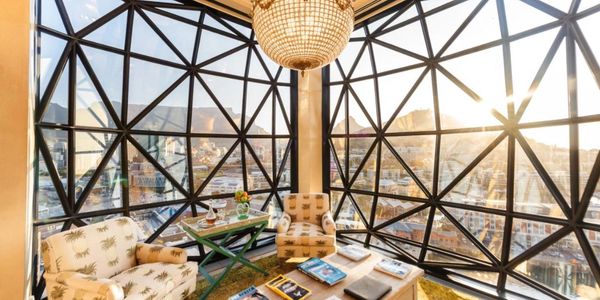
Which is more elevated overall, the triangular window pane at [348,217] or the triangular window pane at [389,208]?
the triangular window pane at [389,208]

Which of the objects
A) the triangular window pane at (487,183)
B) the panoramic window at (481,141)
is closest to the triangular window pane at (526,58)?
the panoramic window at (481,141)

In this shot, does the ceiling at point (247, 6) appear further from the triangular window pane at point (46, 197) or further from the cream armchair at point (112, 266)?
the cream armchair at point (112, 266)

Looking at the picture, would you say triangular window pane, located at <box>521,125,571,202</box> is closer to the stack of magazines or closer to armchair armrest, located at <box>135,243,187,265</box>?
the stack of magazines

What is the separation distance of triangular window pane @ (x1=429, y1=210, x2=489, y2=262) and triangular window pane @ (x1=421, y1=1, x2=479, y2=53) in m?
2.47

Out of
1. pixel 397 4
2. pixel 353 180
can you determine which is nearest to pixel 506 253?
pixel 353 180

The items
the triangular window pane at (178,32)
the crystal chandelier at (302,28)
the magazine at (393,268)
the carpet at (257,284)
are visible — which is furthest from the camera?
the triangular window pane at (178,32)

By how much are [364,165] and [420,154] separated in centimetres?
97

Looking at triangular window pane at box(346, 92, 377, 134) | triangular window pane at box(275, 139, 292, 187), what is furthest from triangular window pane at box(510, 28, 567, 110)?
triangular window pane at box(275, 139, 292, 187)

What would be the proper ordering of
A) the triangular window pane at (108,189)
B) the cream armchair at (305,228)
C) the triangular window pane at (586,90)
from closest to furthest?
1. the triangular window pane at (586,90)
2. the triangular window pane at (108,189)
3. the cream armchair at (305,228)

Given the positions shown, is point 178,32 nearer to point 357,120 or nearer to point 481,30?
point 357,120

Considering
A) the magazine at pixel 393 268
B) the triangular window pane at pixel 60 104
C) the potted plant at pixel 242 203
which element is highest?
the triangular window pane at pixel 60 104

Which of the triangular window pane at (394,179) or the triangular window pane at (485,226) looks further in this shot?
the triangular window pane at (394,179)

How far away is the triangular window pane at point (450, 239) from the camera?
3186mm

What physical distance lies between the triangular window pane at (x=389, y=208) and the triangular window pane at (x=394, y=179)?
5.5 inches
